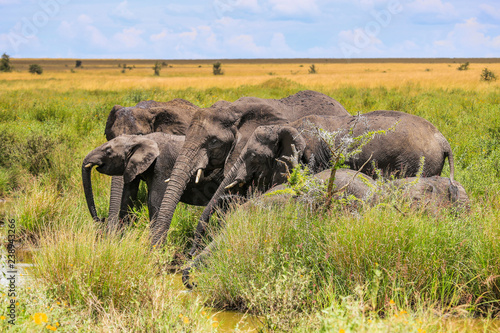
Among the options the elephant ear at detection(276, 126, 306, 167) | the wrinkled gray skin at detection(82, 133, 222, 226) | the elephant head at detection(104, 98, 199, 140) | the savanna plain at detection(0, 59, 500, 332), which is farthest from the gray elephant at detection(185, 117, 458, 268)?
the elephant head at detection(104, 98, 199, 140)

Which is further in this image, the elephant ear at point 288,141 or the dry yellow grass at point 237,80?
Result: the dry yellow grass at point 237,80

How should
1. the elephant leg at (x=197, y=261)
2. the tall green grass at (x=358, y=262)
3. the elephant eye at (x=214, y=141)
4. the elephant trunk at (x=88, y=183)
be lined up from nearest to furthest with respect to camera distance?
1. the tall green grass at (x=358, y=262)
2. the elephant leg at (x=197, y=261)
3. the elephant eye at (x=214, y=141)
4. the elephant trunk at (x=88, y=183)

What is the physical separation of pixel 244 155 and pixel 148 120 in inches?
122

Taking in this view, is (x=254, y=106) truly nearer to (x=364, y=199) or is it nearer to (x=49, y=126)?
(x=364, y=199)

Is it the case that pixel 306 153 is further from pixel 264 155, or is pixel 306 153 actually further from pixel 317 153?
pixel 264 155

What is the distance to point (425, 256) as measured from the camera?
201 inches

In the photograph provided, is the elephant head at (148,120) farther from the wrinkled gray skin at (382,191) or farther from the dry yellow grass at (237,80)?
the dry yellow grass at (237,80)

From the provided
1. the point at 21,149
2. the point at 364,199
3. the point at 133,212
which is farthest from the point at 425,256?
the point at 21,149

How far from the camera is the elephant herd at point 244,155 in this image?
6.91 metres

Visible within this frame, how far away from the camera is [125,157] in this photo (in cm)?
782

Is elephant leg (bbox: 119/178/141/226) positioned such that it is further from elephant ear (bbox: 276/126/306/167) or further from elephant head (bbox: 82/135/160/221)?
elephant ear (bbox: 276/126/306/167)

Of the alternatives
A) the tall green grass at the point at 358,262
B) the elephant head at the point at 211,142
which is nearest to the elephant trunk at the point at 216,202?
the elephant head at the point at 211,142

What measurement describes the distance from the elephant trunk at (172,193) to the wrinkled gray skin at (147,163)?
56cm

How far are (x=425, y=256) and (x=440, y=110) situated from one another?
1316 centimetres
